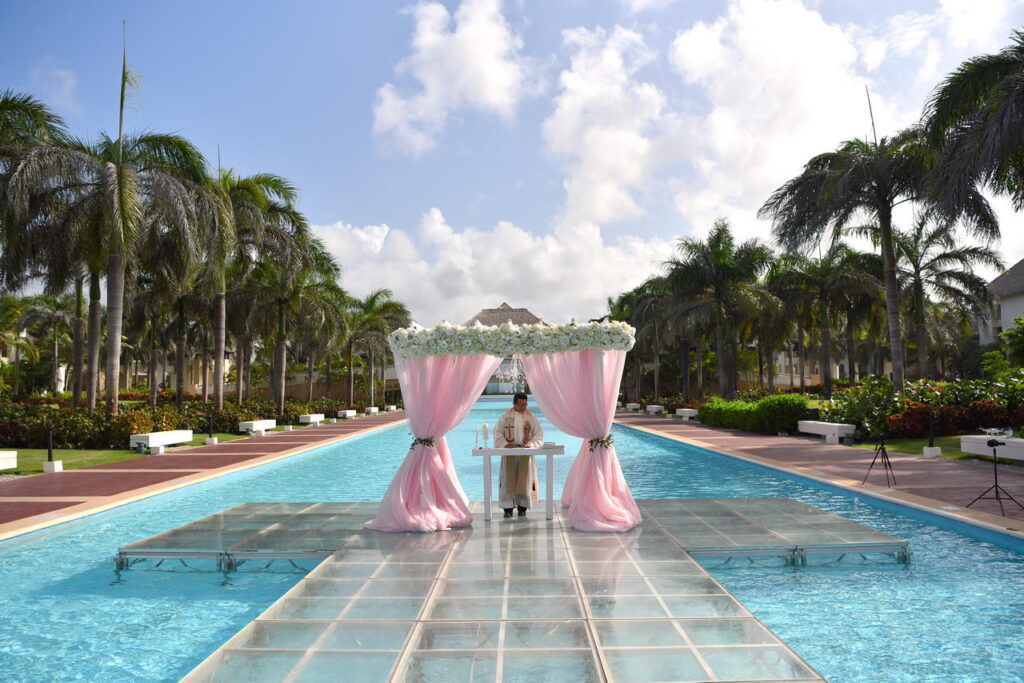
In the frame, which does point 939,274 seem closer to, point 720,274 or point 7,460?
point 720,274

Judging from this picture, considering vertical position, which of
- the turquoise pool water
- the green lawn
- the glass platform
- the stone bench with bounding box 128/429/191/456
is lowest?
the turquoise pool water

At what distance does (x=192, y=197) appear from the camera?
18781 millimetres

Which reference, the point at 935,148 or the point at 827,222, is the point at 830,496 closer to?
the point at 935,148

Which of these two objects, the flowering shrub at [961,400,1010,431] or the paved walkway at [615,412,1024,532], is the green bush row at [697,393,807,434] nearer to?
the paved walkway at [615,412,1024,532]

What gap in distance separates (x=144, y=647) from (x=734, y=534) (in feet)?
17.7

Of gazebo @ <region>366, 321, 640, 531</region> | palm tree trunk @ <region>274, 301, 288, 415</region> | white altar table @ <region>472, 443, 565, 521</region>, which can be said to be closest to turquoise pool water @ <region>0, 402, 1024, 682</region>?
gazebo @ <region>366, 321, 640, 531</region>

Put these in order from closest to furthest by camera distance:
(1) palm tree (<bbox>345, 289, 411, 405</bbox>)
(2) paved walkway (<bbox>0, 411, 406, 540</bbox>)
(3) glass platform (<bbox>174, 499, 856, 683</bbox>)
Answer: (3) glass platform (<bbox>174, 499, 856, 683</bbox>)
(2) paved walkway (<bbox>0, 411, 406, 540</bbox>)
(1) palm tree (<bbox>345, 289, 411, 405</bbox>)

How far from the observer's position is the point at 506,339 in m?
7.89

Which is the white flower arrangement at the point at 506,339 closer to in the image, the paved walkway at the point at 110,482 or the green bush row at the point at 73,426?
the paved walkway at the point at 110,482

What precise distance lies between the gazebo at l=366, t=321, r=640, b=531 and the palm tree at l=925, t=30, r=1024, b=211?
921 cm

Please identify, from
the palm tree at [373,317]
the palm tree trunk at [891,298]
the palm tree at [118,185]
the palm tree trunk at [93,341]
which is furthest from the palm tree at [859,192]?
the palm tree at [373,317]

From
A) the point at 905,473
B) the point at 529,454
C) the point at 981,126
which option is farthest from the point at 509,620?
the point at 981,126

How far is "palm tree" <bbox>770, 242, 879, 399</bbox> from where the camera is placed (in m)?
30.8

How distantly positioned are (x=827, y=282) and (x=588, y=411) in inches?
1103
